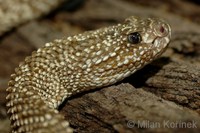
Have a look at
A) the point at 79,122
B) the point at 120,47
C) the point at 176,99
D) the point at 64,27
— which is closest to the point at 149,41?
the point at 120,47

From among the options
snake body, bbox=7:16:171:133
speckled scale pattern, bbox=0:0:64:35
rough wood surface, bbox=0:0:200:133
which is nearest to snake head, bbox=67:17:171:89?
snake body, bbox=7:16:171:133

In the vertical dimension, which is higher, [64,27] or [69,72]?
[64,27]

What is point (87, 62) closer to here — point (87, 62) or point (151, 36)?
point (87, 62)

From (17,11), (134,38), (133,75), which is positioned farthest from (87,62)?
(17,11)

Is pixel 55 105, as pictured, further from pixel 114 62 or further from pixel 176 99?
pixel 176 99

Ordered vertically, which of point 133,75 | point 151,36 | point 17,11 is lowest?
point 133,75

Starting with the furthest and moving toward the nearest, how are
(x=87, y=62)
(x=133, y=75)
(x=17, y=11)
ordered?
(x=17, y=11), (x=133, y=75), (x=87, y=62)
